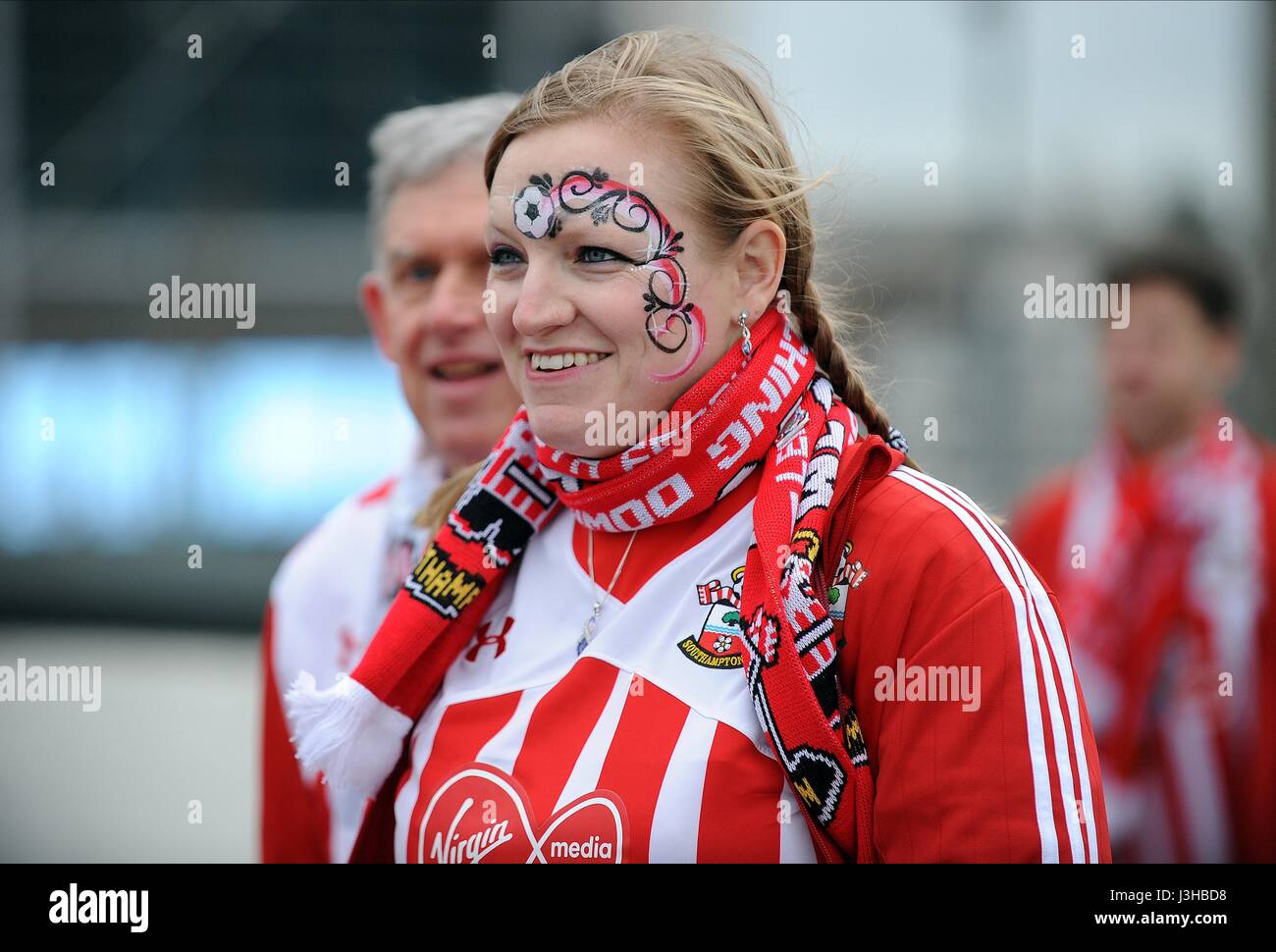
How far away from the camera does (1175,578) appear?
4145mm

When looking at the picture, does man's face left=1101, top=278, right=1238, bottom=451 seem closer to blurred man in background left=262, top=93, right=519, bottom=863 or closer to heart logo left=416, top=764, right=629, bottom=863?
blurred man in background left=262, top=93, right=519, bottom=863

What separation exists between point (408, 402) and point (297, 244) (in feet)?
35.2

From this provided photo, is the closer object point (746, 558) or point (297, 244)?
point (746, 558)

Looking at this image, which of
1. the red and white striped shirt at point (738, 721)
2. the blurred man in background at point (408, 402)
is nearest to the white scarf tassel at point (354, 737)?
the red and white striped shirt at point (738, 721)

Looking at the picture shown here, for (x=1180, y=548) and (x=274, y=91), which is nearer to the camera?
(x=1180, y=548)

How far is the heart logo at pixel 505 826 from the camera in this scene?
1.81 meters

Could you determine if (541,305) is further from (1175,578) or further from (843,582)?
(1175,578)

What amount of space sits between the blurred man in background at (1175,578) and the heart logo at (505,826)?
270 centimetres

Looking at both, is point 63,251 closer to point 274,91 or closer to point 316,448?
point 274,91

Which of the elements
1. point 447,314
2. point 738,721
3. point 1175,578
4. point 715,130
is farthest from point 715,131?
point 1175,578

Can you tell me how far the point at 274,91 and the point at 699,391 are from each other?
13.2m

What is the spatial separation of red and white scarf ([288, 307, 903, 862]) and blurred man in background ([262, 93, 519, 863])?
0.48m
